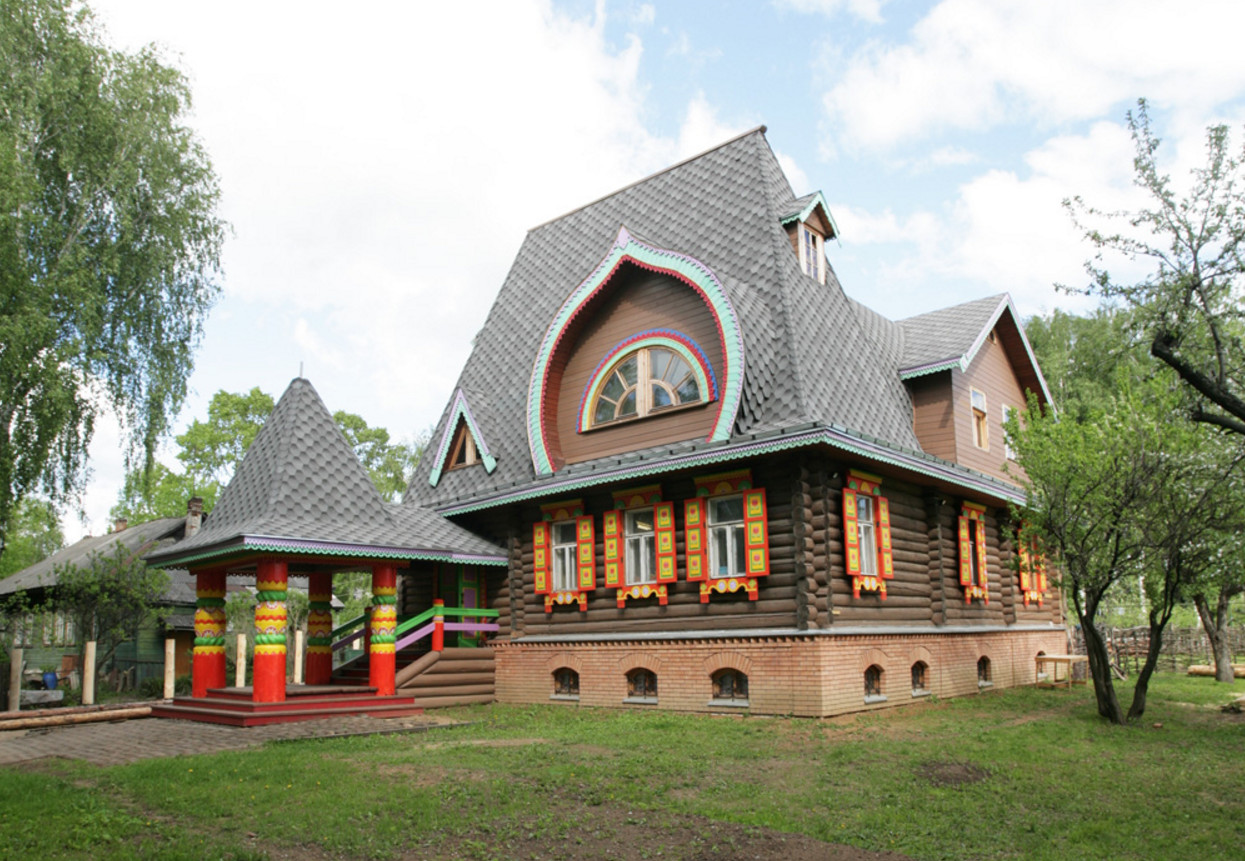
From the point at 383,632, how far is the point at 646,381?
21.7ft

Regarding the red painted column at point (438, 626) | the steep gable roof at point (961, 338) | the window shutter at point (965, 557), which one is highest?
the steep gable roof at point (961, 338)

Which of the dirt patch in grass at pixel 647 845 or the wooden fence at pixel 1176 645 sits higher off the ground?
the dirt patch in grass at pixel 647 845

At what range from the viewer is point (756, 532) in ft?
49.2

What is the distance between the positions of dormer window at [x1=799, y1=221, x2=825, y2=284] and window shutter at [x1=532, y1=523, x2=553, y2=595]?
24.0 ft

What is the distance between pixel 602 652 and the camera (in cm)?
1697

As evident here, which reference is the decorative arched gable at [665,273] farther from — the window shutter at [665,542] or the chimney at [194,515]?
the chimney at [194,515]

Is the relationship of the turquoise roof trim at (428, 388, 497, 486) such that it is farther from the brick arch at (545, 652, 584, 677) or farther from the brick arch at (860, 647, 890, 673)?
the brick arch at (860, 647, 890, 673)

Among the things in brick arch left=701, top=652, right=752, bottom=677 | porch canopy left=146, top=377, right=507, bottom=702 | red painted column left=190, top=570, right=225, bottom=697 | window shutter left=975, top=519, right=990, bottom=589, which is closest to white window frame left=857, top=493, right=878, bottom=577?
brick arch left=701, top=652, right=752, bottom=677

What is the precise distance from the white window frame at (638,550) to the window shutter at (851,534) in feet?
11.0

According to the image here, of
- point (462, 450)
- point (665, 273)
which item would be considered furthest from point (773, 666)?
point (462, 450)

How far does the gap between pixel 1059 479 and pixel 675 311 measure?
719 centimetres

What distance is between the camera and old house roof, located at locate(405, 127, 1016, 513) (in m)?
15.7

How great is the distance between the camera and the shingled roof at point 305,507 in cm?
1555

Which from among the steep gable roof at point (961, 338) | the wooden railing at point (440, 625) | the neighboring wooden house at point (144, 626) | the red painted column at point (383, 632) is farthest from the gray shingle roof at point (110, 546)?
the steep gable roof at point (961, 338)
